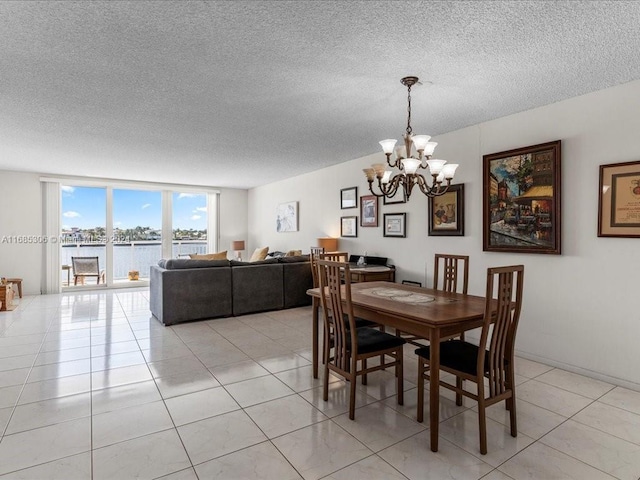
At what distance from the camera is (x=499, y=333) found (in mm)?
2086

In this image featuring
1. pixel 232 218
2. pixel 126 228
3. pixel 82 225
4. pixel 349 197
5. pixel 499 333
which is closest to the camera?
pixel 499 333

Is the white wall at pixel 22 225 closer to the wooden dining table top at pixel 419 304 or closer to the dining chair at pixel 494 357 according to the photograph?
the wooden dining table top at pixel 419 304

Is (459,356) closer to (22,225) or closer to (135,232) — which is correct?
(135,232)

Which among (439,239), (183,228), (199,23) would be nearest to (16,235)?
(183,228)

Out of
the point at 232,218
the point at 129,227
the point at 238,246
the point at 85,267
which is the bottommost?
the point at 85,267

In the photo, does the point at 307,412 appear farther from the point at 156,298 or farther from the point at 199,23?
the point at 156,298

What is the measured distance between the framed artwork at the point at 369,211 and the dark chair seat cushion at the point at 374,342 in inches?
108

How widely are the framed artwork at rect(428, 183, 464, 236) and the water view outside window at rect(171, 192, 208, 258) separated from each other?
6.23 meters

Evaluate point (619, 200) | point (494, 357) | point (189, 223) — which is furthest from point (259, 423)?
point (189, 223)

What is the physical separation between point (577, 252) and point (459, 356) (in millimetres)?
1779

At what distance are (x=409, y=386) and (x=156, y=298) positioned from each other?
12.0 feet

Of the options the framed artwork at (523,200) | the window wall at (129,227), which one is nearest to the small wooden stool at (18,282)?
the window wall at (129,227)

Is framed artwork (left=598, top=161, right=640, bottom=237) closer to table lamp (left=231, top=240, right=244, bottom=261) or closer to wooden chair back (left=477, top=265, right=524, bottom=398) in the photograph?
wooden chair back (left=477, top=265, right=524, bottom=398)

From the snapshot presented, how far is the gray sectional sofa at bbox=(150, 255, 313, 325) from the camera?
4734 mm
